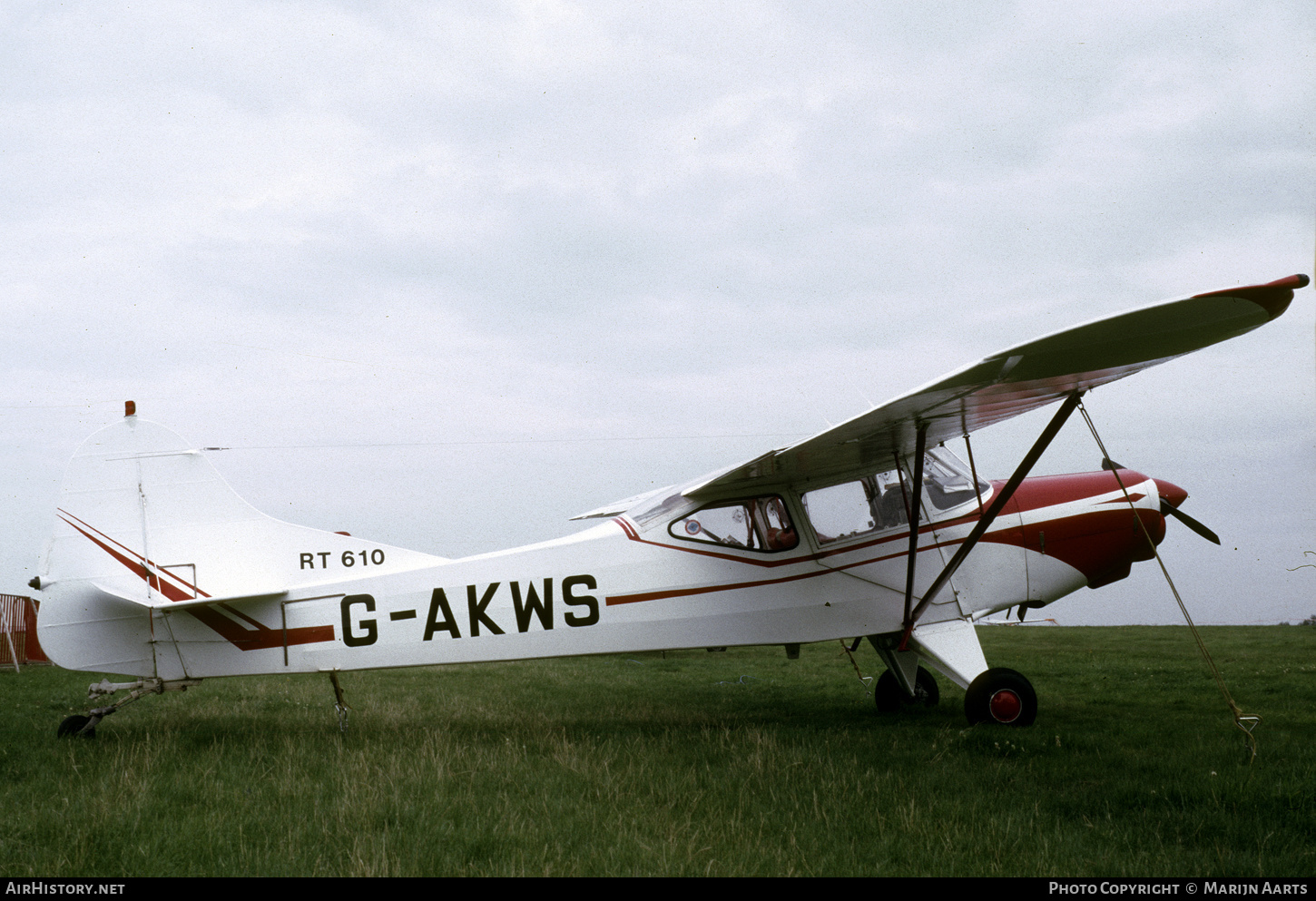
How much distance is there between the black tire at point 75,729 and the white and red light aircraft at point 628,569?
0.02 meters

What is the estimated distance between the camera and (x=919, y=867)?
12.4ft

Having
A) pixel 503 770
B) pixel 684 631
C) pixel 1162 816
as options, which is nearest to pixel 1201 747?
→ pixel 1162 816

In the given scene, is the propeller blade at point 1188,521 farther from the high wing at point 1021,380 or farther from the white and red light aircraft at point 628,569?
the high wing at point 1021,380

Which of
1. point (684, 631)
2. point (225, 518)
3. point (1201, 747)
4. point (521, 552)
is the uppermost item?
point (225, 518)

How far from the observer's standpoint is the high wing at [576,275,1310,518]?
16.3 feet

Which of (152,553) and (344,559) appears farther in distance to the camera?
(344,559)

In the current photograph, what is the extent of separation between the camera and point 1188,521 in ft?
27.3

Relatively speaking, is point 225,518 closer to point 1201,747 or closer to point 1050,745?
point 1050,745

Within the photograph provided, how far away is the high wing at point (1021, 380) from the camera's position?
196 inches

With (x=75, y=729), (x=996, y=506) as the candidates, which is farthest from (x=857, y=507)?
(x=75, y=729)

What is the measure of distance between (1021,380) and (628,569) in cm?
355

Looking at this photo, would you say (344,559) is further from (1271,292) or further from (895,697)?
(1271,292)

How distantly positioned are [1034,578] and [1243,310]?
3.69m

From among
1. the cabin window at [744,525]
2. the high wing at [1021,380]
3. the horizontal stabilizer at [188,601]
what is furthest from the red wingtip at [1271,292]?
the horizontal stabilizer at [188,601]
